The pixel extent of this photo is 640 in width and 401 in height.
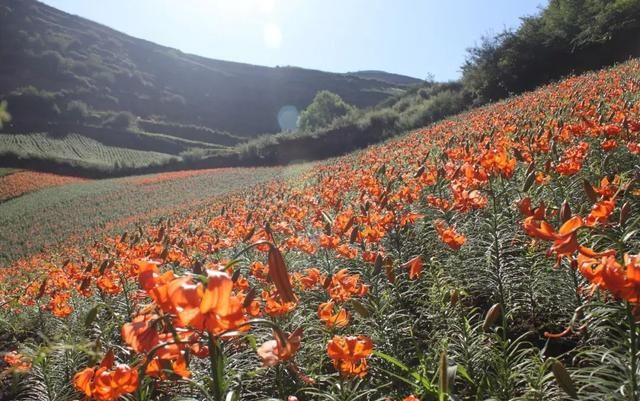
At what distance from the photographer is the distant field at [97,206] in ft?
49.3

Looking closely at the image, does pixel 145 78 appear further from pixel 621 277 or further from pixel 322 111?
pixel 621 277

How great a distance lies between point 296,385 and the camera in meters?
2.84

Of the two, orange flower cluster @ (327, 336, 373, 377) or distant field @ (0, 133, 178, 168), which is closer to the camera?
orange flower cluster @ (327, 336, 373, 377)

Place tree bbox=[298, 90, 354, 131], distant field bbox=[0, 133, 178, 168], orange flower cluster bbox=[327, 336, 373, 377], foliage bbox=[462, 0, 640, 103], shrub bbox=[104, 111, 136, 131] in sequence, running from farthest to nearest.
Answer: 1. shrub bbox=[104, 111, 136, 131]
2. tree bbox=[298, 90, 354, 131]
3. distant field bbox=[0, 133, 178, 168]
4. foliage bbox=[462, 0, 640, 103]
5. orange flower cluster bbox=[327, 336, 373, 377]

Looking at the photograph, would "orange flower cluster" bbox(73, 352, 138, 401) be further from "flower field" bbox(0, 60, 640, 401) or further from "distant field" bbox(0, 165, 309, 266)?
"distant field" bbox(0, 165, 309, 266)

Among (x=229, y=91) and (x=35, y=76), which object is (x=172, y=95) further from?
(x=35, y=76)

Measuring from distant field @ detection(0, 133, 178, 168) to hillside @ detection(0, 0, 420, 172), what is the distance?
2.45 m

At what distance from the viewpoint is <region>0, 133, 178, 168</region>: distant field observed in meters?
37.0

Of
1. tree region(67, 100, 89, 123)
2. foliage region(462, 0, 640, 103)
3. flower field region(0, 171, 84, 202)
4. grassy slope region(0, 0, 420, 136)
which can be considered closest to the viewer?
Result: foliage region(462, 0, 640, 103)

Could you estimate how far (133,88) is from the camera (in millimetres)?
77000

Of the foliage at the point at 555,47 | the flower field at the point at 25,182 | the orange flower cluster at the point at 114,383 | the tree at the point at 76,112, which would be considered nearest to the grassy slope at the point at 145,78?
the tree at the point at 76,112

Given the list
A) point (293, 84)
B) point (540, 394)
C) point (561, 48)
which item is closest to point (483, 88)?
point (561, 48)

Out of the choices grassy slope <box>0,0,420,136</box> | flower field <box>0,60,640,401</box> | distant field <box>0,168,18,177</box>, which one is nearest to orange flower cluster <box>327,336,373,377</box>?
flower field <box>0,60,640,401</box>

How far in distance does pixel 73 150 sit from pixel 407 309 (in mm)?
46100
